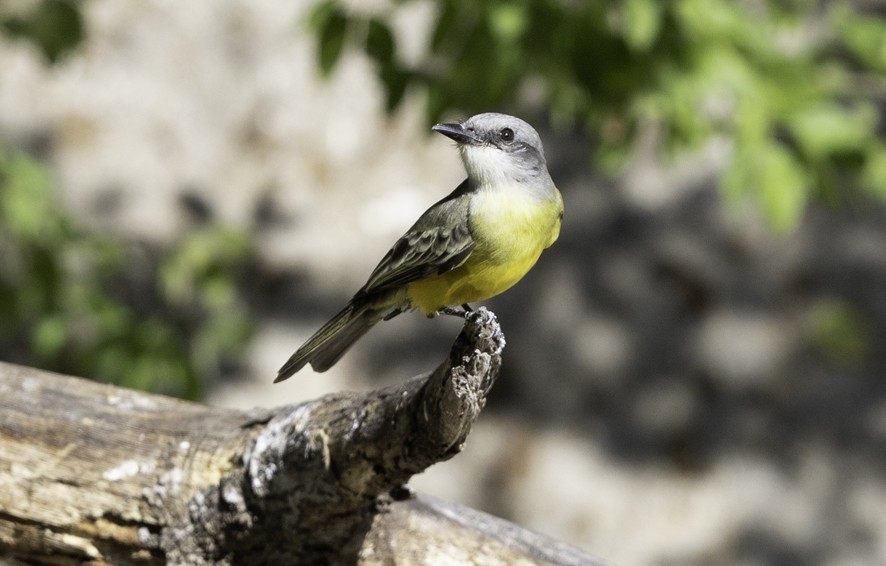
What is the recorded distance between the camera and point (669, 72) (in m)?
5.25

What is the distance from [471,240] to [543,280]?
4489 millimetres

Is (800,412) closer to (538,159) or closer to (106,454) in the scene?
(538,159)

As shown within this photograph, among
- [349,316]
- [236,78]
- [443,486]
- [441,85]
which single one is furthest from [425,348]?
[349,316]

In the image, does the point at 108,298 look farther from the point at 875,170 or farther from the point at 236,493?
the point at 875,170

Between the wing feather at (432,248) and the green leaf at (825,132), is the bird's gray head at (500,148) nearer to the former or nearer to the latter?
the wing feather at (432,248)

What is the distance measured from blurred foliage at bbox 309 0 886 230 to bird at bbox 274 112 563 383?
0.80 metres

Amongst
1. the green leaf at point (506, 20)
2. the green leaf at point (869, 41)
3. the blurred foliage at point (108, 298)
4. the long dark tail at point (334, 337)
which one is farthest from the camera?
the blurred foliage at point (108, 298)

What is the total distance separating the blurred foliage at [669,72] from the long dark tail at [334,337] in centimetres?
123

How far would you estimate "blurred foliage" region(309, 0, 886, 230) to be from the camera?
5.06 m

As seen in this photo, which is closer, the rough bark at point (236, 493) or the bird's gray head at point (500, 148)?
the rough bark at point (236, 493)

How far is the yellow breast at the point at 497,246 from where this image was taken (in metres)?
3.96

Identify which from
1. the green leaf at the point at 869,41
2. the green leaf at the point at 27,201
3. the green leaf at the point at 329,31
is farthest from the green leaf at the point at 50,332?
the green leaf at the point at 869,41

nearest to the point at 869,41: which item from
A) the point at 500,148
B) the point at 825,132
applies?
the point at 825,132

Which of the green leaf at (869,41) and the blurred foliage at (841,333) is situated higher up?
the blurred foliage at (841,333)
